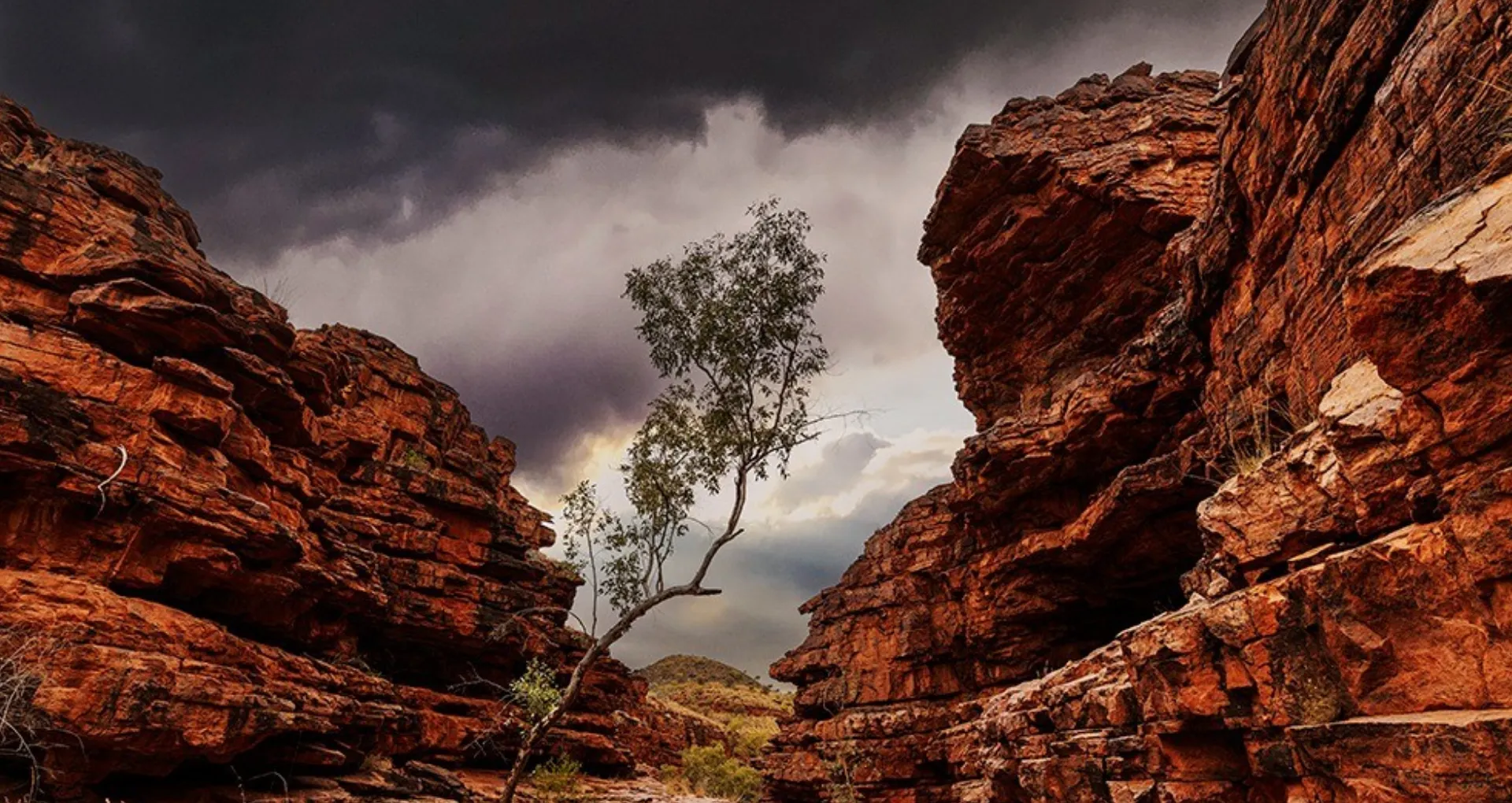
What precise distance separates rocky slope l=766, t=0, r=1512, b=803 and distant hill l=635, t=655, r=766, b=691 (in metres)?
69.8

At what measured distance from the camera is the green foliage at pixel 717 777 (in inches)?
1756

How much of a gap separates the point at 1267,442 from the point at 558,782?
27.2m

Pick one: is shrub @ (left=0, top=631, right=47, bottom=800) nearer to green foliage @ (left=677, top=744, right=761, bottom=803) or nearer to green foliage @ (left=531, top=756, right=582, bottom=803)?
green foliage @ (left=531, top=756, right=582, bottom=803)

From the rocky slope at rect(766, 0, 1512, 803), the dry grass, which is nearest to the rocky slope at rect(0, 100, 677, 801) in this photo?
the dry grass

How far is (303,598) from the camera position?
18391mm

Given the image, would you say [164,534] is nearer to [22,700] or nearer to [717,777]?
[22,700]

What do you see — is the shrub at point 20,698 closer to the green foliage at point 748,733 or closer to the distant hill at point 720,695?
the green foliage at point 748,733

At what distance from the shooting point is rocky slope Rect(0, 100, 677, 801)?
480 inches

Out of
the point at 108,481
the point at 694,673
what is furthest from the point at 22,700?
the point at 694,673

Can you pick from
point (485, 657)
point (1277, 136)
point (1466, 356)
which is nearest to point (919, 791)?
point (485, 657)

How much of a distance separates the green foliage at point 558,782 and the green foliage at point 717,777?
1854 centimetres

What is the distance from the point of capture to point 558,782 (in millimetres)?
26812

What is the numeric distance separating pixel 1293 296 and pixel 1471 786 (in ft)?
26.3

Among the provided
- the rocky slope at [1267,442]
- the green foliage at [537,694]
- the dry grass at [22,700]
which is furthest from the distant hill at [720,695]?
the dry grass at [22,700]
